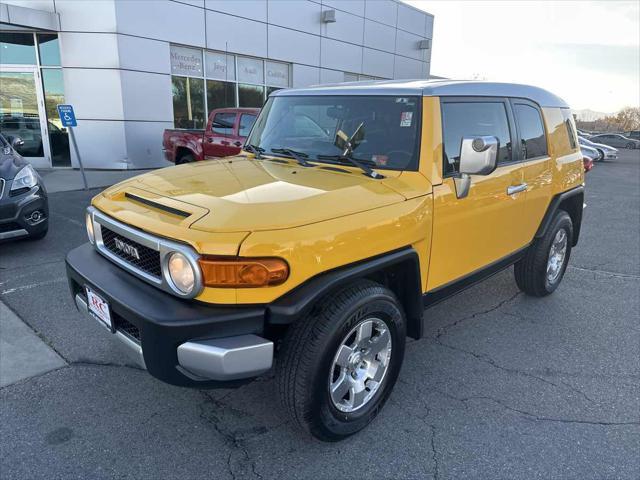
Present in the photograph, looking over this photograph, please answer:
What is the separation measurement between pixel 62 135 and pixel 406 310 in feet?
41.4

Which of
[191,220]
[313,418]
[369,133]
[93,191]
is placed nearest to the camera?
[191,220]

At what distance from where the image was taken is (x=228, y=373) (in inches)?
83.0

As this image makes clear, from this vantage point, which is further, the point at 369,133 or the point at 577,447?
the point at 369,133

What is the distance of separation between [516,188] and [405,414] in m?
1.94

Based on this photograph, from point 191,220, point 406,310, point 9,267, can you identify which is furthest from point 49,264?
point 406,310

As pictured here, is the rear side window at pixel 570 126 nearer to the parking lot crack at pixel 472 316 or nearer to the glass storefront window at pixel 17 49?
the parking lot crack at pixel 472 316

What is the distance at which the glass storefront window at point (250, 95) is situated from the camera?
Answer: 15445 millimetres

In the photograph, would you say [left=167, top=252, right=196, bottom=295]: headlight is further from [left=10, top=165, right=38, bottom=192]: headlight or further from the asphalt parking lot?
[left=10, top=165, right=38, bottom=192]: headlight

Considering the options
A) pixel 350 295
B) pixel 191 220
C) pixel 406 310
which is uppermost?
pixel 191 220

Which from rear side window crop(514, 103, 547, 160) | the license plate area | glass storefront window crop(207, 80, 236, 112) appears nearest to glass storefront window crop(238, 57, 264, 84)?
glass storefront window crop(207, 80, 236, 112)

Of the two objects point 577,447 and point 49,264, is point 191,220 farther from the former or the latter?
point 49,264

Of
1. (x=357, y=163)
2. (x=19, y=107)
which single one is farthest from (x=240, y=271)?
(x=19, y=107)

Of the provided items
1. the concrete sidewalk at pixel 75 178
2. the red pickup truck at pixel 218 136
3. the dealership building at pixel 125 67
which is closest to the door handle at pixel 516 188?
the red pickup truck at pixel 218 136

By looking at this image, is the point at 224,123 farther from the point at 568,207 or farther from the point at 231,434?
the point at 231,434
